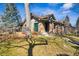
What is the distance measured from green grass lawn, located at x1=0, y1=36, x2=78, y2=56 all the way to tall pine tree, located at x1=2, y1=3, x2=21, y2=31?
133mm

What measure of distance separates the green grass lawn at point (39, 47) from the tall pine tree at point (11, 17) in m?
0.13

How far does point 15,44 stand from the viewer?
1734 millimetres

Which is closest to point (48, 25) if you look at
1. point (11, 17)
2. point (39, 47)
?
point (39, 47)

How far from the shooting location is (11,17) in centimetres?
175

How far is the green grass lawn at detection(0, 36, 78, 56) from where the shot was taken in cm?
172

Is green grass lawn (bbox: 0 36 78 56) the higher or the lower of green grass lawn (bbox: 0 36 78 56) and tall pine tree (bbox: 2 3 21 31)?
the lower

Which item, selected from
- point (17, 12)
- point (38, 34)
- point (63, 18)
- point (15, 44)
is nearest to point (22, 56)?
point (15, 44)

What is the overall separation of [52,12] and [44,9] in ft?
0.26

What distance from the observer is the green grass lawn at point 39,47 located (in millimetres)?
1716

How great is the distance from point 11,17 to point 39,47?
39 cm

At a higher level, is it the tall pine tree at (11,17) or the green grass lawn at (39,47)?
the tall pine tree at (11,17)

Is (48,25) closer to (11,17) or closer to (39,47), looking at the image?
(39,47)

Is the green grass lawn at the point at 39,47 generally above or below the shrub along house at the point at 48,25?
below

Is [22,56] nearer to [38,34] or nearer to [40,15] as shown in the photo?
[38,34]
